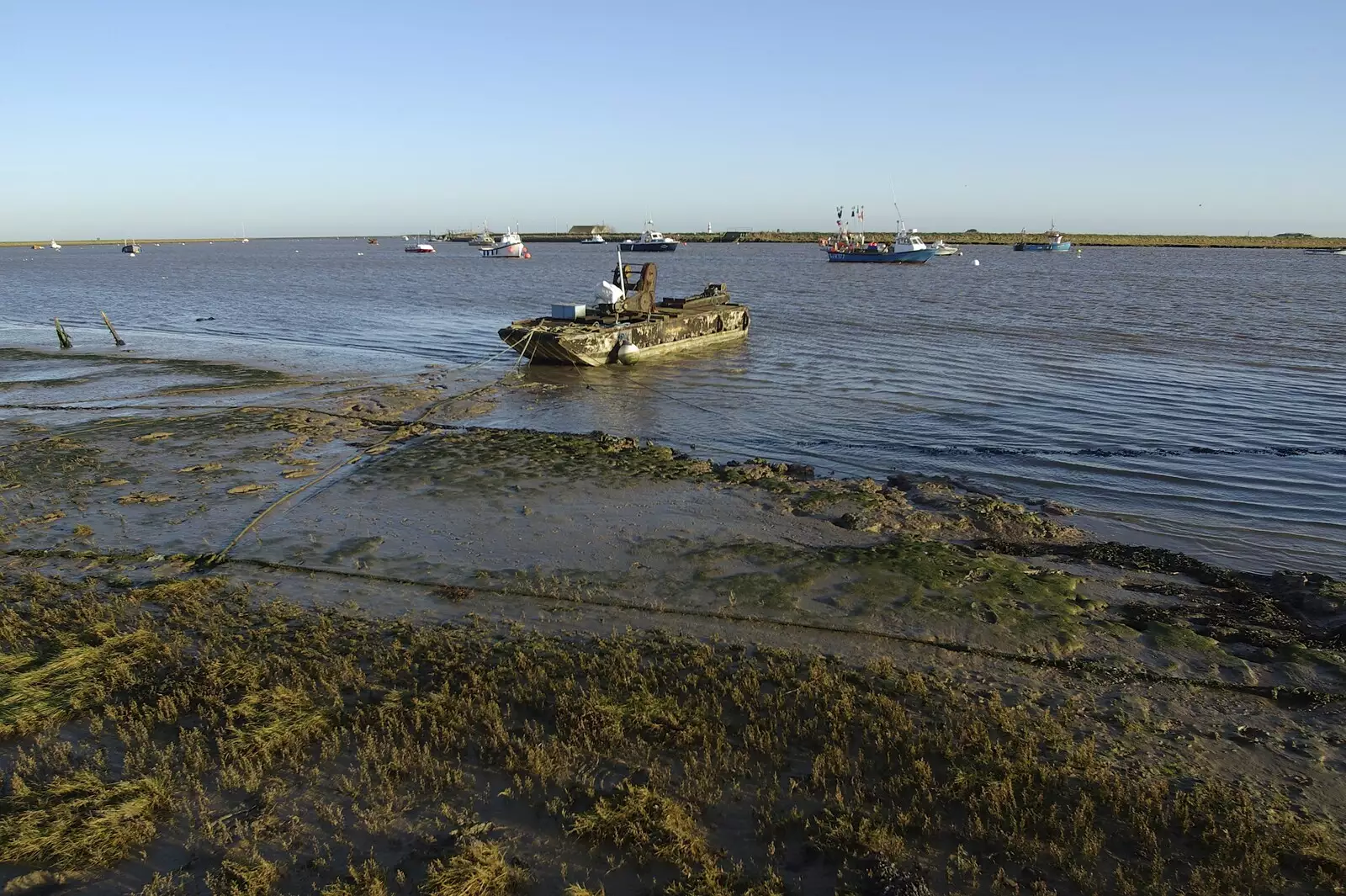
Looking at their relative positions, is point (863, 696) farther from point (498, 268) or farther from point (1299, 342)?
point (498, 268)

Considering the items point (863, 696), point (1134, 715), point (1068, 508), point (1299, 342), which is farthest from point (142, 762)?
point (1299, 342)

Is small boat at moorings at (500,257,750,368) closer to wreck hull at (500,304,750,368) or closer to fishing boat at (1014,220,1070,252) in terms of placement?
wreck hull at (500,304,750,368)

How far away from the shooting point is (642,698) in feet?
18.9

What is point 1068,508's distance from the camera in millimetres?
11102

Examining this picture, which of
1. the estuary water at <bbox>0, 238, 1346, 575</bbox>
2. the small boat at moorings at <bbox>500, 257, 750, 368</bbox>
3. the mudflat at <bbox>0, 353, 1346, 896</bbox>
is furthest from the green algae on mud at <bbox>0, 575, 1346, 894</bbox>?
the small boat at moorings at <bbox>500, 257, 750, 368</bbox>

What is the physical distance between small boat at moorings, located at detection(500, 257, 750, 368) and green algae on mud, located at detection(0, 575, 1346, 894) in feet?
53.0

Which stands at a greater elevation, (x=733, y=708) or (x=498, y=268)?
(x=498, y=268)

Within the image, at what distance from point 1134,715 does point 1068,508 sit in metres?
5.79

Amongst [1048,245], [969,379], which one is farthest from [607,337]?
[1048,245]

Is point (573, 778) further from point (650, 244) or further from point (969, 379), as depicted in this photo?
point (650, 244)

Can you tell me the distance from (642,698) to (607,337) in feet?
59.6

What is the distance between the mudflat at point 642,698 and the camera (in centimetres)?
433

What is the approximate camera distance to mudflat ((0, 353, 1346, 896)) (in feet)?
14.2

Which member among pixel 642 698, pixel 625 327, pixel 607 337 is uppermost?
pixel 625 327
